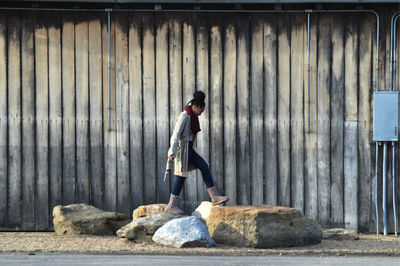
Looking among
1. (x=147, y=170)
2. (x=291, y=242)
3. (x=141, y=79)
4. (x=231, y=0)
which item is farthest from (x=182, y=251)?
(x=231, y=0)

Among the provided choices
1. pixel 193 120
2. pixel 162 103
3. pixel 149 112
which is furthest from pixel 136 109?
pixel 193 120

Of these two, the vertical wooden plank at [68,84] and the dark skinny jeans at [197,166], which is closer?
the dark skinny jeans at [197,166]

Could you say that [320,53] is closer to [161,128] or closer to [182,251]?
[161,128]

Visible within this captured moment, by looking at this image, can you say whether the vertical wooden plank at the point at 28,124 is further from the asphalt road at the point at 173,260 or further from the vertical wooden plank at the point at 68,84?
the asphalt road at the point at 173,260

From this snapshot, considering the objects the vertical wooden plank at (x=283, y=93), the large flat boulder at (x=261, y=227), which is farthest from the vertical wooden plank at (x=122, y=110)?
the vertical wooden plank at (x=283, y=93)

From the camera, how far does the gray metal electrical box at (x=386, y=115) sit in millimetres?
10328

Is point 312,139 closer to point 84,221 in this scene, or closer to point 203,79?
point 203,79

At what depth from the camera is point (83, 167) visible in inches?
412

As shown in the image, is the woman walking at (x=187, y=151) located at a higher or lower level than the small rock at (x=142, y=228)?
higher

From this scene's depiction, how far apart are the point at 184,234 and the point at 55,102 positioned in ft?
10.3

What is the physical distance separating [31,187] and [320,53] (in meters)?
4.70

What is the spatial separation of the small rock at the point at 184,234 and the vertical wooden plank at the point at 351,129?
102 inches

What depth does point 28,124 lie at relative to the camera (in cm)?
1050

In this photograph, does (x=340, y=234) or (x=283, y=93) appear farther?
(x=283, y=93)
